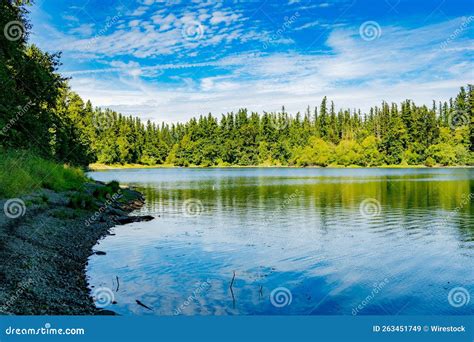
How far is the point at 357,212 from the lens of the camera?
32.4 m

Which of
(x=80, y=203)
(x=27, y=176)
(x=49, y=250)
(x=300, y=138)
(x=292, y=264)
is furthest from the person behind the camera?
(x=300, y=138)

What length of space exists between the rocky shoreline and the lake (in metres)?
0.83

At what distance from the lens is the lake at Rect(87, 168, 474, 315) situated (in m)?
12.8

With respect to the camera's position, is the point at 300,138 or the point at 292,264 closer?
the point at 292,264

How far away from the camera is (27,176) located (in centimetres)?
2441

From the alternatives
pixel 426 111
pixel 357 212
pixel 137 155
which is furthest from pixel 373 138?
pixel 357 212

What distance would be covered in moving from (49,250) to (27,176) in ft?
34.1

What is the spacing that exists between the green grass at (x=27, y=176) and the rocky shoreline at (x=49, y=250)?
2.38 feet

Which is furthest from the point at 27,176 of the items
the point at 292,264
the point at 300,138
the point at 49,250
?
the point at 300,138

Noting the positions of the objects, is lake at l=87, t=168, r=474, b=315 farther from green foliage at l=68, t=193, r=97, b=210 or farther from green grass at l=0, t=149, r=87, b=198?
green grass at l=0, t=149, r=87, b=198

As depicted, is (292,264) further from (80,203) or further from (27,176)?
(27,176)

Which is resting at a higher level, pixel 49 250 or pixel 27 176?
pixel 27 176

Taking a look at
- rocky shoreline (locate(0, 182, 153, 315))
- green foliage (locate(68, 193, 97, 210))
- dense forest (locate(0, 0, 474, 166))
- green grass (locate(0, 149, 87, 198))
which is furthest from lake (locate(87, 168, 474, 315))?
dense forest (locate(0, 0, 474, 166))

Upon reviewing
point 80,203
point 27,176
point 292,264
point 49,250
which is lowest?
point 292,264
